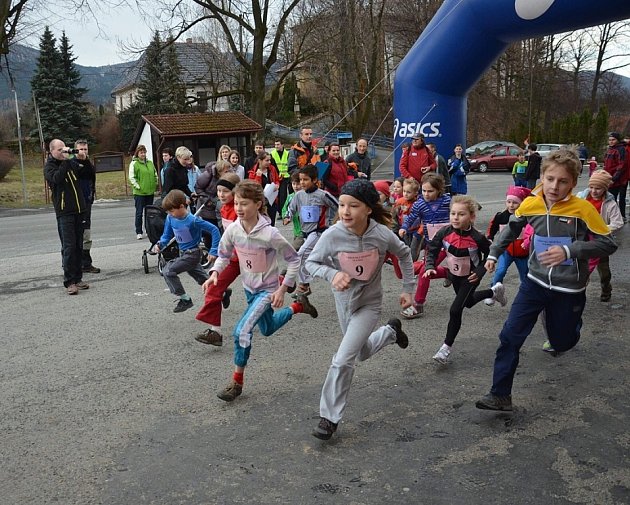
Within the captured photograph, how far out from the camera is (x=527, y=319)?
165 inches

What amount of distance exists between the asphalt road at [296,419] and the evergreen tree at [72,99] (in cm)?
4488

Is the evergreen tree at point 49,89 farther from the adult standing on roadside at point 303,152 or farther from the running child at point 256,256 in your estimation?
the running child at point 256,256

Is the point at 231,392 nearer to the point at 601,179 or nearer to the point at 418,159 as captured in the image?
the point at 601,179

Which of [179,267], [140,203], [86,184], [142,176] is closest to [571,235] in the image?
[179,267]

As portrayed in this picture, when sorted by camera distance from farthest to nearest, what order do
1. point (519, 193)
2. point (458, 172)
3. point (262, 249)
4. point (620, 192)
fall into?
point (458, 172) < point (620, 192) < point (519, 193) < point (262, 249)

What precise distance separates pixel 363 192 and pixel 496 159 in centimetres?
2966

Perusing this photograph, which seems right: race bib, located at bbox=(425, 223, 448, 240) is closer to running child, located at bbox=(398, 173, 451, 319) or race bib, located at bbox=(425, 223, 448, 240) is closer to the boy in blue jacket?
running child, located at bbox=(398, 173, 451, 319)

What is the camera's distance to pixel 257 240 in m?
4.91

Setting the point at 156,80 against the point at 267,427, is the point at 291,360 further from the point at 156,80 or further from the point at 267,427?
the point at 156,80

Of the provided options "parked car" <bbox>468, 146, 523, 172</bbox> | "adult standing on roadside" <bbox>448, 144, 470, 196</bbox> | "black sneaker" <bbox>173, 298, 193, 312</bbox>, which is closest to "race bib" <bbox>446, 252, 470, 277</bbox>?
"black sneaker" <bbox>173, 298, 193, 312</bbox>

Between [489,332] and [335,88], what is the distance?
36.3 metres

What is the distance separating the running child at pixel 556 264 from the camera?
4059mm

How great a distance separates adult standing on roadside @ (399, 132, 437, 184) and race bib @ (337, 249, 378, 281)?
232 inches

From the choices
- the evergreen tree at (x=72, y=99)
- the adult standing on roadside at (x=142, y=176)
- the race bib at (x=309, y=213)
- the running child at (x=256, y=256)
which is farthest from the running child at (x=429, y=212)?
the evergreen tree at (x=72, y=99)
